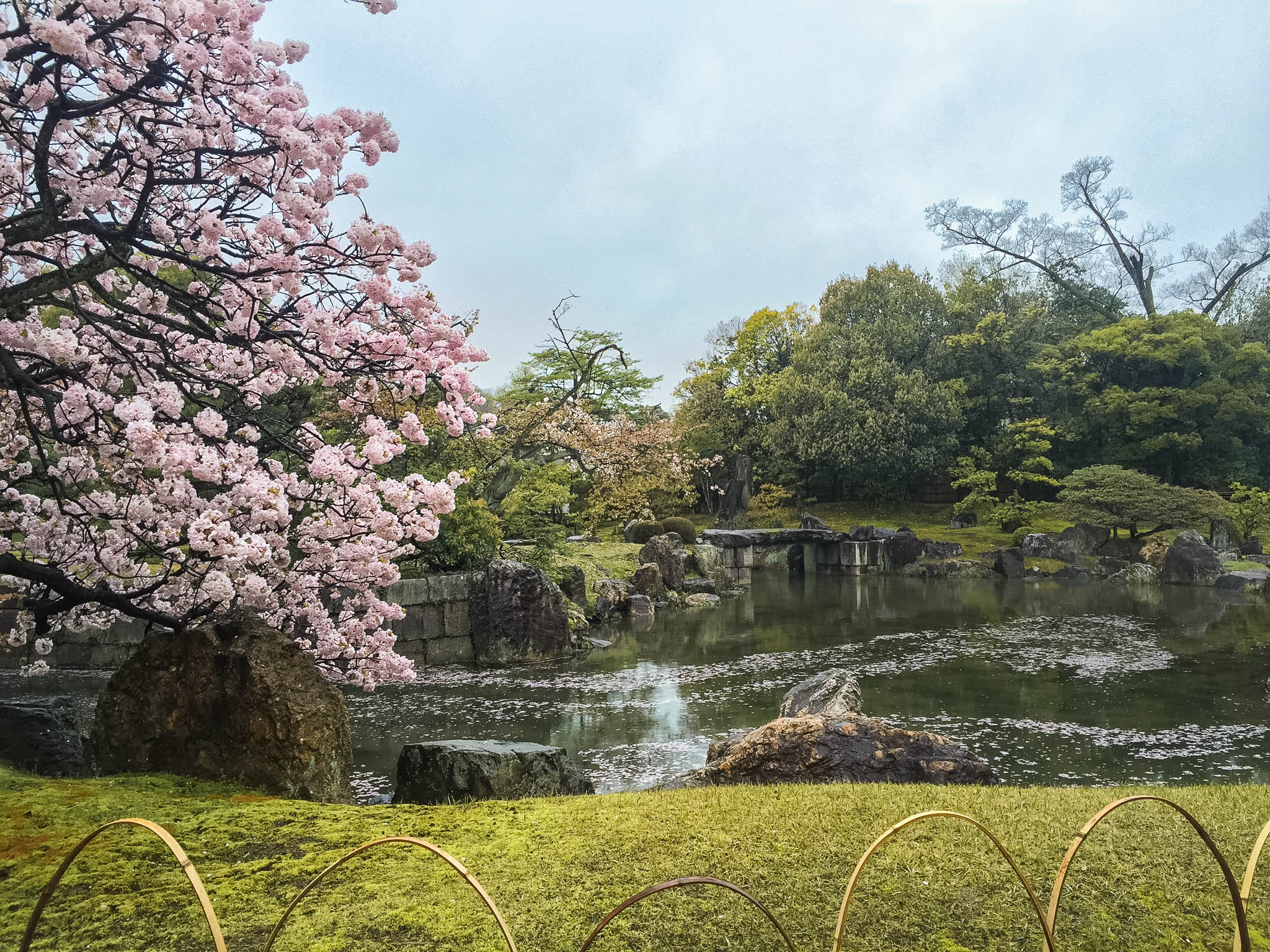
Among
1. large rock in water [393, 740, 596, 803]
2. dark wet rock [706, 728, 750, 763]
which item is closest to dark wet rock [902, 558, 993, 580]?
dark wet rock [706, 728, 750, 763]

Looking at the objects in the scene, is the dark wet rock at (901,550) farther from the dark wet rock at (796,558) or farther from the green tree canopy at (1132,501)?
the green tree canopy at (1132,501)

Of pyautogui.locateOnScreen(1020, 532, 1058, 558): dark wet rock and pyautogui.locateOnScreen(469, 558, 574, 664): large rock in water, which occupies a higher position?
pyautogui.locateOnScreen(1020, 532, 1058, 558): dark wet rock

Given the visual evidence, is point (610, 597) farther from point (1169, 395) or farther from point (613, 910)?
point (1169, 395)

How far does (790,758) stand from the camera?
5.14 metres

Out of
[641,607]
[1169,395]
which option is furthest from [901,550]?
[641,607]

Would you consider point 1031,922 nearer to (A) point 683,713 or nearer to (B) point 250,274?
(B) point 250,274

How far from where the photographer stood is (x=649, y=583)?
16422mm

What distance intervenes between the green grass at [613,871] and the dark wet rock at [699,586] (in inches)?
514

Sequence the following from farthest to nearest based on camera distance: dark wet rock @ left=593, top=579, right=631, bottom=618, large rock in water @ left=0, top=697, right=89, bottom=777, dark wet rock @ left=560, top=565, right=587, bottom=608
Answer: dark wet rock @ left=593, top=579, right=631, bottom=618, dark wet rock @ left=560, top=565, right=587, bottom=608, large rock in water @ left=0, top=697, right=89, bottom=777

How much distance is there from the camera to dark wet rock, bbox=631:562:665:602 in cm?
1631

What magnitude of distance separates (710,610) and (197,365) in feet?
39.7

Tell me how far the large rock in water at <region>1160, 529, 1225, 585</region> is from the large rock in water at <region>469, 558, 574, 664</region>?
1496cm

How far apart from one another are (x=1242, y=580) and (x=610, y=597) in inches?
519

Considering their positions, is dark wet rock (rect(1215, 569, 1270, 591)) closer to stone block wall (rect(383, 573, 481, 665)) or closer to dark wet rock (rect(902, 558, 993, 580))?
dark wet rock (rect(902, 558, 993, 580))
